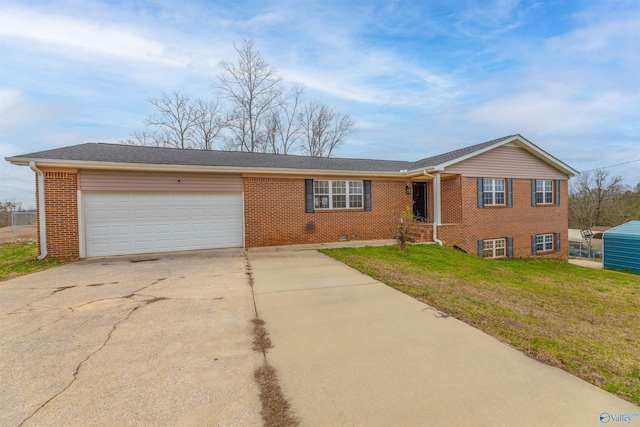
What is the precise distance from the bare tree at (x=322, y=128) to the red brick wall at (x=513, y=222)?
49.3 ft

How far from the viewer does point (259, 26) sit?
12.2 meters

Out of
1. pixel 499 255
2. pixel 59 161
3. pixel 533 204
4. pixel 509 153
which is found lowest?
pixel 499 255

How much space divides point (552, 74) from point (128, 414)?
20.5 meters

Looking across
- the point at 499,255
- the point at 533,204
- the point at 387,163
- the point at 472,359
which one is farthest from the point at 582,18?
the point at 472,359

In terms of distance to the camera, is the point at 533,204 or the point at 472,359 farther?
the point at 533,204

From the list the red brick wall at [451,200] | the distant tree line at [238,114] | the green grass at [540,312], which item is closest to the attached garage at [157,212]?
the green grass at [540,312]

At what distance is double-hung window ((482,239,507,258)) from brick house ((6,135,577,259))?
5cm

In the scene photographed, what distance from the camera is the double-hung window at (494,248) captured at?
40.7 feet

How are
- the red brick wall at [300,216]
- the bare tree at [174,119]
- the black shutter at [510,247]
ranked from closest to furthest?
the red brick wall at [300,216]
the black shutter at [510,247]
the bare tree at [174,119]

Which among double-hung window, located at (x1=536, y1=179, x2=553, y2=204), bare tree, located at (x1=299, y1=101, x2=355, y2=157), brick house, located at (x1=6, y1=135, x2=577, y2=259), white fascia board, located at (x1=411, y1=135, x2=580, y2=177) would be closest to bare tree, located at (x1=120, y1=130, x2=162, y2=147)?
brick house, located at (x1=6, y1=135, x2=577, y2=259)

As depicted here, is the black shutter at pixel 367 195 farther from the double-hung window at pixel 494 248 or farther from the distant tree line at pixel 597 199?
the distant tree line at pixel 597 199

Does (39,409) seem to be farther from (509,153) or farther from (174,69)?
(509,153)

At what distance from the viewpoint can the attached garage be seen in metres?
8.49

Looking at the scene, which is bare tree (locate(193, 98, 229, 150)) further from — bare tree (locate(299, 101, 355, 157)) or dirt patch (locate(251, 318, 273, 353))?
dirt patch (locate(251, 318, 273, 353))
